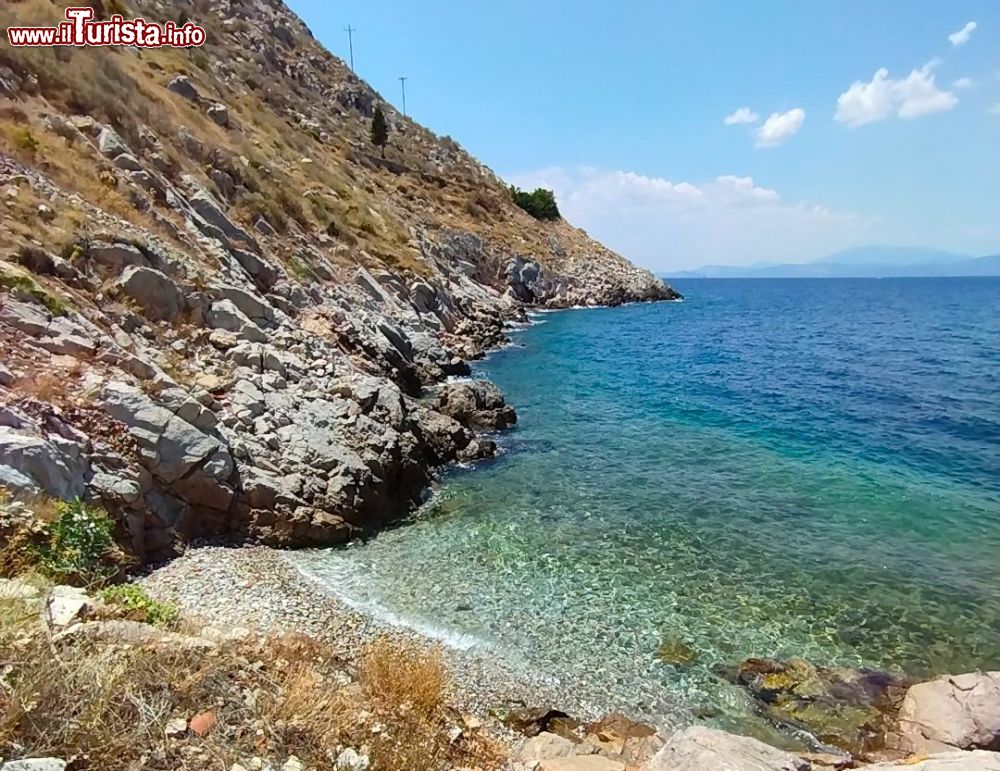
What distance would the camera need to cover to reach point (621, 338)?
6300 cm

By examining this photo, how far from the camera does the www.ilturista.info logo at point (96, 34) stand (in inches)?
1038

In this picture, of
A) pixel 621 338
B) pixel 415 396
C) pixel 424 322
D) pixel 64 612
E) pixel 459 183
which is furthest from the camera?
pixel 459 183

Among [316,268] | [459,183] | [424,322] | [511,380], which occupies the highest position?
[459,183]

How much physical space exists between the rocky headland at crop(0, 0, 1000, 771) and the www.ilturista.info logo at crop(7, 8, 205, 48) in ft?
3.65

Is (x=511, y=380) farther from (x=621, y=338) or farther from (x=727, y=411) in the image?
(x=621, y=338)

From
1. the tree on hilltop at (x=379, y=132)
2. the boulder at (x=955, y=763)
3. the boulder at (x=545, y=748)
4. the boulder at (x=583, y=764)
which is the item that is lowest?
the boulder at (x=545, y=748)

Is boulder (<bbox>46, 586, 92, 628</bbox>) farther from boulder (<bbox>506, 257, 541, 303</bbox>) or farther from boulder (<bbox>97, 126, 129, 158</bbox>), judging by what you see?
boulder (<bbox>506, 257, 541, 303</bbox>)

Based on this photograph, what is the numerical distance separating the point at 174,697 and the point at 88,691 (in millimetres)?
833

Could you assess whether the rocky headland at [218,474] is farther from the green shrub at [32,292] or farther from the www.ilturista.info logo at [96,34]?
the www.ilturista.info logo at [96,34]

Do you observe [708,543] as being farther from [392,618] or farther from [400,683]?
[400,683]

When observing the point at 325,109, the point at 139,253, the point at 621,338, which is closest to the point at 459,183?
the point at 325,109

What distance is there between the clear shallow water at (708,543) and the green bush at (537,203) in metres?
83.7

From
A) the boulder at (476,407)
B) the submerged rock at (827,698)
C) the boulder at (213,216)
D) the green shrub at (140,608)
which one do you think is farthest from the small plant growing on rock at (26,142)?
the submerged rock at (827,698)

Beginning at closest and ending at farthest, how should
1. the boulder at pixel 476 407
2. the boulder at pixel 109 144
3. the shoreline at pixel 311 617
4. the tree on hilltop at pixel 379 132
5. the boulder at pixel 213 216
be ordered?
the shoreline at pixel 311 617 → the boulder at pixel 109 144 → the boulder at pixel 213 216 → the boulder at pixel 476 407 → the tree on hilltop at pixel 379 132
